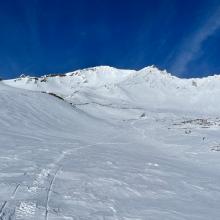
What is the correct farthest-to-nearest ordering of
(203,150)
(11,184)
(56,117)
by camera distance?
(56,117), (203,150), (11,184)

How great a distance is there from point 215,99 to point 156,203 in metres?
189

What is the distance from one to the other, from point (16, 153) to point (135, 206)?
28.8ft

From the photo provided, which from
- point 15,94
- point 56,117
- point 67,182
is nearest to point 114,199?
point 67,182

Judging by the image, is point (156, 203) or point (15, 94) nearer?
point (156, 203)

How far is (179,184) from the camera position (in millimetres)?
15484

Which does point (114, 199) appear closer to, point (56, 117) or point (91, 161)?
point (91, 161)

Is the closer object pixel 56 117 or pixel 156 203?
pixel 156 203

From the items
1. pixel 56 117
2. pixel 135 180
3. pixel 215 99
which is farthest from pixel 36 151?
pixel 215 99

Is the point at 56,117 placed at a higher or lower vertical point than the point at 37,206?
higher

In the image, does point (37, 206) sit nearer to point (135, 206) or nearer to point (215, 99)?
Answer: point (135, 206)

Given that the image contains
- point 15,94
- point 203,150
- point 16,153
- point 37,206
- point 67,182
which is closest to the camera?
point 37,206

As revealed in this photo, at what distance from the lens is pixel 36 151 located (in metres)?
20.1

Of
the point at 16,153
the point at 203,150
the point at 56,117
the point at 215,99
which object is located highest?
the point at 215,99

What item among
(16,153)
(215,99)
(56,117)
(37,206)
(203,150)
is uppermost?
(215,99)
